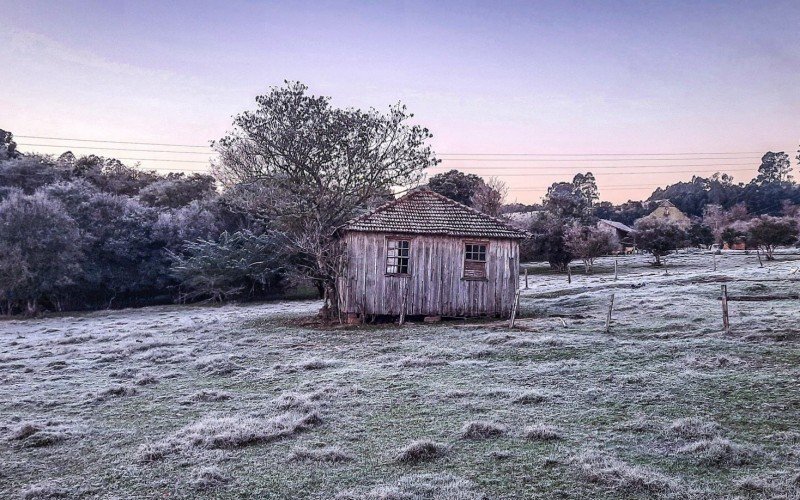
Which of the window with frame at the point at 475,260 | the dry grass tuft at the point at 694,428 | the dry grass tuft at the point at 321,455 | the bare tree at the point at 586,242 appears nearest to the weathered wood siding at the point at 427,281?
the window with frame at the point at 475,260

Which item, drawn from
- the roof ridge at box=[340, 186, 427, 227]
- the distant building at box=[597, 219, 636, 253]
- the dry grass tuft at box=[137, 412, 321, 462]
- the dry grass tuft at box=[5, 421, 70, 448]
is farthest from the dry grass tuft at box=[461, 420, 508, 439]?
the distant building at box=[597, 219, 636, 253]

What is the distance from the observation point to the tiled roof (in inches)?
890

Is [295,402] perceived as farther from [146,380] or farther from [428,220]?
[428,220]

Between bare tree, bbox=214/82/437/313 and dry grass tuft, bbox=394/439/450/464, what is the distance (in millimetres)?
15548

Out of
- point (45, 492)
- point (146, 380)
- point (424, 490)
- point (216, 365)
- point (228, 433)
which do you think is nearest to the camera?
point (424, 490)

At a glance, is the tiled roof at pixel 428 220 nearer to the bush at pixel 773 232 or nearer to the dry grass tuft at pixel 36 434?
the dry grass tuft at pixel 36 434

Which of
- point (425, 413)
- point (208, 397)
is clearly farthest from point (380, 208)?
point (425, 413)

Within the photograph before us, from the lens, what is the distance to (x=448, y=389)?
448 inches

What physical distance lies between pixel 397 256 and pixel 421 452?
15.2 meters

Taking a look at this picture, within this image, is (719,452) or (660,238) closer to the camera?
(719,452)

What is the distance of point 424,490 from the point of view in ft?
21.5

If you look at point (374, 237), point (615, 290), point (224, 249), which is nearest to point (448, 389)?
point (374, 237)

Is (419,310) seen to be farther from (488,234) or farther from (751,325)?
(751,325)

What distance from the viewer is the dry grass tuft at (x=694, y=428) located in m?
8.06
